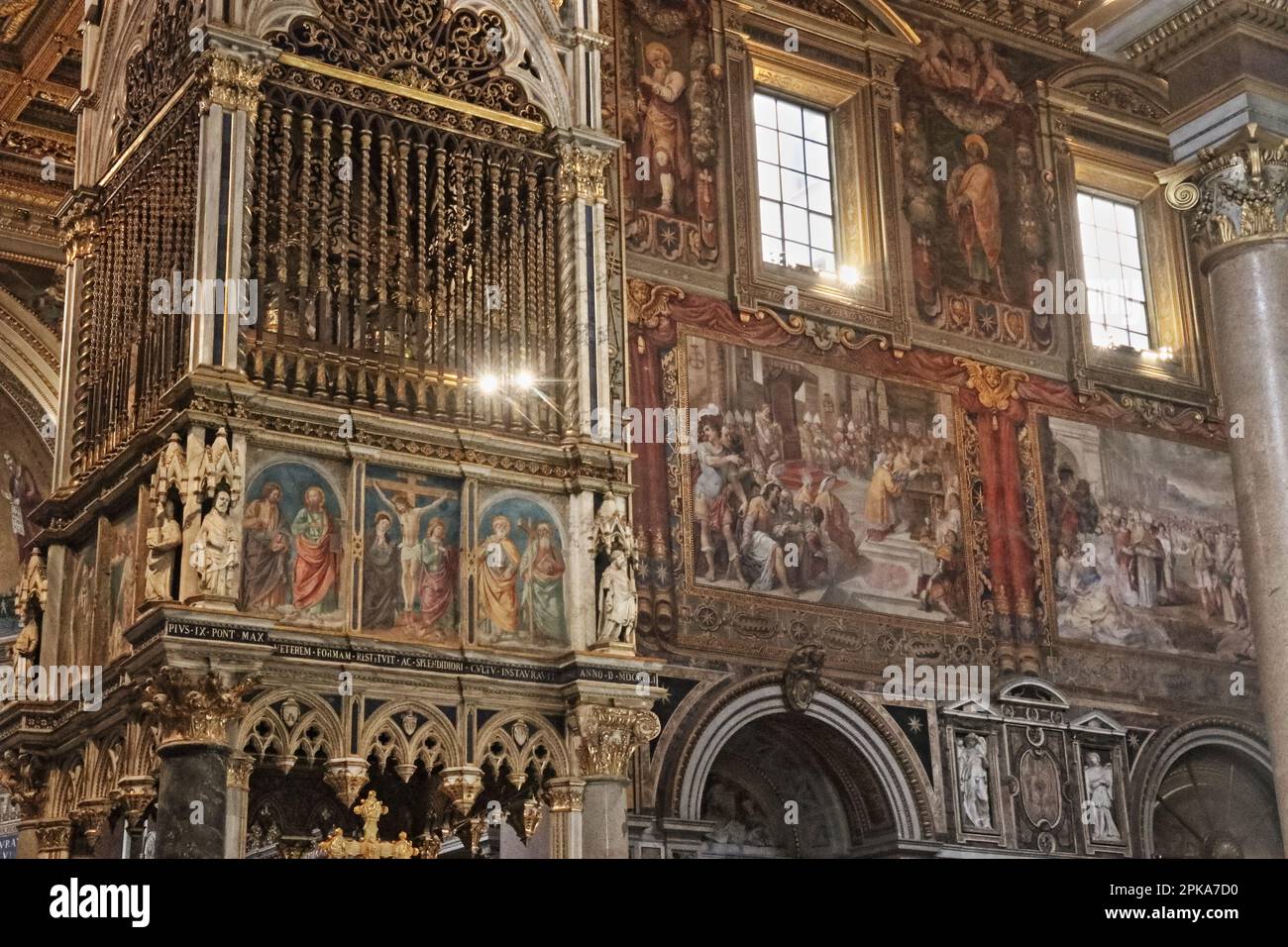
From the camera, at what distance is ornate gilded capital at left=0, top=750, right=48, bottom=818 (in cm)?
1456

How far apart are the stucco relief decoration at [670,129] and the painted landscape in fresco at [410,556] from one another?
4.62 meters

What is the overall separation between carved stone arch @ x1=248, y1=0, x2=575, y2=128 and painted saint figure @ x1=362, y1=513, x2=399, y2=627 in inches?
154

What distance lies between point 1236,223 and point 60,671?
990 centimetres

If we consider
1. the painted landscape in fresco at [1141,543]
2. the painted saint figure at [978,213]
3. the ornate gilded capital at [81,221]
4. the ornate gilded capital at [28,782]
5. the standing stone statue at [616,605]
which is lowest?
the ornate gilded capital at [28,782]

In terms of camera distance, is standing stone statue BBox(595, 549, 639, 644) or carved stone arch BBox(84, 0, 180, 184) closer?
standing stone statue BBox(595, 549, 639, 644)

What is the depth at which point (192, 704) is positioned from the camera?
484 inches

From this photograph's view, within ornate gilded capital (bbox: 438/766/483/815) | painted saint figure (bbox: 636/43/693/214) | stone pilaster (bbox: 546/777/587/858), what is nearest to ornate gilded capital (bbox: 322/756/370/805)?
ornate gilded capital (bbox: 438/766/483/815)

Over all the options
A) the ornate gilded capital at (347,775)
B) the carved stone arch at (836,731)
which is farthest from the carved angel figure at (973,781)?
the ornate gilded capital at (347,775)

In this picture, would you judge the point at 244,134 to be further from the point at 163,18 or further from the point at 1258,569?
the point at 1258,569

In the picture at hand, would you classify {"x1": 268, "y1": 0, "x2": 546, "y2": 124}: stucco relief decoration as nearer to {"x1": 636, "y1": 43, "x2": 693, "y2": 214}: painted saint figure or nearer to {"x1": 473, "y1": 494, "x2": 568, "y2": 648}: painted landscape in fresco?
{"x1": 636, "y1": 43, "x2": 693, "y2": 214}: painted saint figure

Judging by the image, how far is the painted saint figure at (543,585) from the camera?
563 inches

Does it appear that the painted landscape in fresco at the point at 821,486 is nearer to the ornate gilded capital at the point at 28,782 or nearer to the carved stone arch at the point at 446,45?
the carved stone arch at the point at 446,45

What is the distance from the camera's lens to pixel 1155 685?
19.7 m
